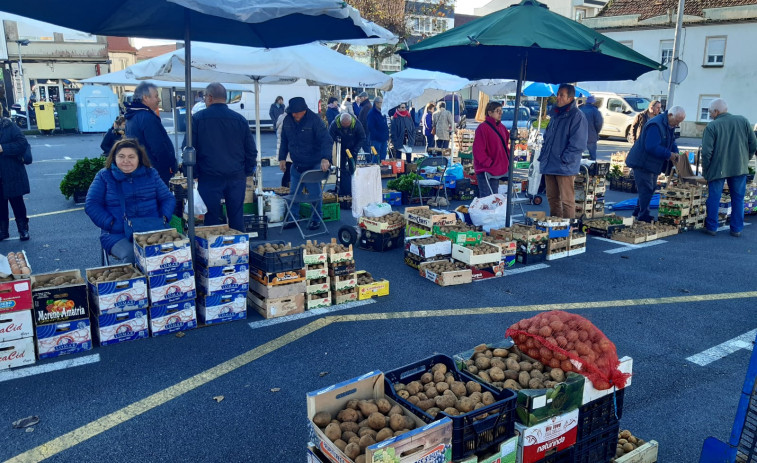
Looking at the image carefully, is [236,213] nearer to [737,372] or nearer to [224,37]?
[224,37]

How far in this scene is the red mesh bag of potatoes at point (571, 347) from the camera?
10.0 feet

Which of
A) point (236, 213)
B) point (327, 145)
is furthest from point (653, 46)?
point (236, 213)

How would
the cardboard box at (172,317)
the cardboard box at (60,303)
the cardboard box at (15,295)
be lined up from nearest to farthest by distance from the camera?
the cardboard box at (15,295)
the cardboard box at (60,303)
the cardboard box at (172,317)

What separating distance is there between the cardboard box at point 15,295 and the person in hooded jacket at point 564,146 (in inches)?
258

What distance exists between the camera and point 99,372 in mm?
4363

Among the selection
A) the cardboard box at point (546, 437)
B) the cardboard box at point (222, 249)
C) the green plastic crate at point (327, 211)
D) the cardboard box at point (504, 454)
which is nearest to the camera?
the cardboard box at point (504, 454)

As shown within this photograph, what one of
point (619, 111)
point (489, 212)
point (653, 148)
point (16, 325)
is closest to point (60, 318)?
point (16, 325)

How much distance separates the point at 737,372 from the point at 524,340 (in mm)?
2254

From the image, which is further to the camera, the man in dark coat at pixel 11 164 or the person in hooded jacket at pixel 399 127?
the person in hooded jacket at pixel 399 127

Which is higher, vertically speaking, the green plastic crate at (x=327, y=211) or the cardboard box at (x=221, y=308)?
the green plastic crate at (x=327, y=211)

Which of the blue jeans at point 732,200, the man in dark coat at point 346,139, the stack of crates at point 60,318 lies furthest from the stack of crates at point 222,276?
the blue jeans at point 732,200

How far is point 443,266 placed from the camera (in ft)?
21.9

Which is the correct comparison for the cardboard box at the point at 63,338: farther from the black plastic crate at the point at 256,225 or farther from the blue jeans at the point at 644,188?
the blue jeans at the point at 644,188

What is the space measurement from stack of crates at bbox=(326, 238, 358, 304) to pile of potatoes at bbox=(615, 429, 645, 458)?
122 inches
